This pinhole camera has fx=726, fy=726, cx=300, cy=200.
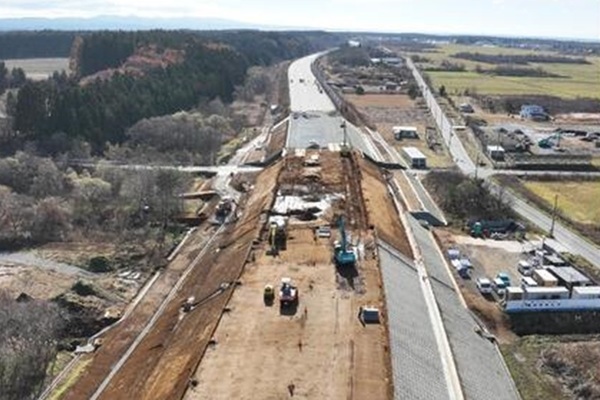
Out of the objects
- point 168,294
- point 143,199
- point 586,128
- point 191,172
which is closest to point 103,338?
point 168,294

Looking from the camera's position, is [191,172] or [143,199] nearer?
[143,199]

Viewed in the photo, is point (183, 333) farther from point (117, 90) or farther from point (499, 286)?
point (117, 90)

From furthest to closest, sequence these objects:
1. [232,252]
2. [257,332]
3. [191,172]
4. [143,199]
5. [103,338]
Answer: [191,172] → [143,199] → [232,252] → [103,338] → [257,332]

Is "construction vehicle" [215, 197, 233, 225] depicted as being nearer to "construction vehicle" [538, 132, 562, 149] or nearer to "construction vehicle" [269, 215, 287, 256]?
"construction vehicle" [269, 215, 287, 256]

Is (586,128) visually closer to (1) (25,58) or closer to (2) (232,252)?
(2) (232,252)

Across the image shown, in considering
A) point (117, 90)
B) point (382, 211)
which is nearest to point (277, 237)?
point (382, 211)

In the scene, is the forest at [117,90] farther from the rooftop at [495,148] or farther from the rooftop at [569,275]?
the rooftop at [569,275]

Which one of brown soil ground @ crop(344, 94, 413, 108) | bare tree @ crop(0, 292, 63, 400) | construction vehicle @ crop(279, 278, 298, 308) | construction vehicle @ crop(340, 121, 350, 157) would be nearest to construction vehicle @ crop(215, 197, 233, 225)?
construction vehicle @ crop(340, 121, 350, 157)
